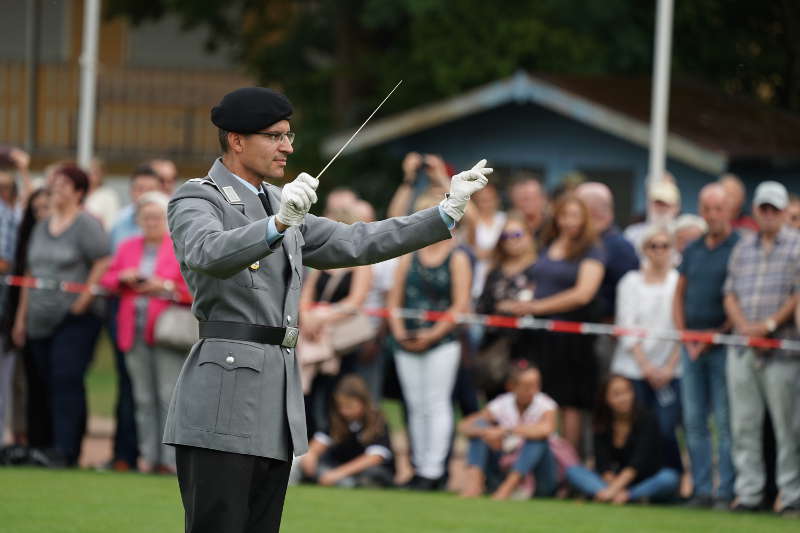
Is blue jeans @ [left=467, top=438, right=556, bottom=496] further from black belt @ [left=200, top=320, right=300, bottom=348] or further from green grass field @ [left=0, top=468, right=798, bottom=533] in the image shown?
black belt @ [left=200, top=320, right=300, bottom=348]

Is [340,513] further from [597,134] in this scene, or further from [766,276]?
[597,134]

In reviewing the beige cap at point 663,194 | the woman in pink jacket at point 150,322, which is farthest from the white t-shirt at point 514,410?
the woman in pink jacket at point 150,322

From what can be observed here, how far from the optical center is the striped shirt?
392 inches

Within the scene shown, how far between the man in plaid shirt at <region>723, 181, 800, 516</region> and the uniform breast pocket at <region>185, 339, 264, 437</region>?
5.42 metres

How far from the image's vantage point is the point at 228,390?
17.4 ft

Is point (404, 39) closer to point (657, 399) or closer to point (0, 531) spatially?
point (657, 399)

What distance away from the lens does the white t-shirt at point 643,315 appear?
10.8m

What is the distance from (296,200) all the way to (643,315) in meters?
6.34


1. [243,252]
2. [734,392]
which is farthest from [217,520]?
[734,392]

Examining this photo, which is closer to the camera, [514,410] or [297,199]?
[297,199]

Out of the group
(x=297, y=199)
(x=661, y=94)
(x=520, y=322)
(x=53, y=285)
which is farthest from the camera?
(x=661, y=94)

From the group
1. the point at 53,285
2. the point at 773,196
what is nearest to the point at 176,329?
the point at 53,285

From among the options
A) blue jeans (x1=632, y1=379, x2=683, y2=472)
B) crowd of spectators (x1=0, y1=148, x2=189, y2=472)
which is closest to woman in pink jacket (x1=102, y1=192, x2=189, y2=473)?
crowd of spectators (x1=0, y1=148, x2=189, y2=472)

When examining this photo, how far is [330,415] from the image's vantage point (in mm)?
11070
